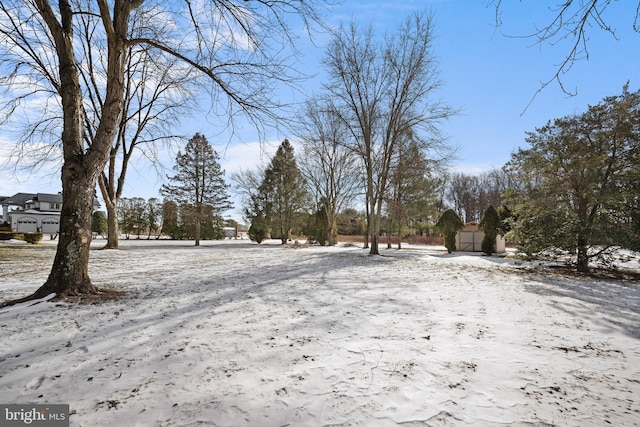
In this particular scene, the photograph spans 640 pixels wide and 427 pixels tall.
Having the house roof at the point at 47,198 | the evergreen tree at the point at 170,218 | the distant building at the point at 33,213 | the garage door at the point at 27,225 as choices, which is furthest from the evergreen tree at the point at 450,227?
the house roof at the point at 47,198

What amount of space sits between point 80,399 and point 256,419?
4.17 ft

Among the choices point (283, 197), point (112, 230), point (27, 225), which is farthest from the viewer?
point (27, 225)

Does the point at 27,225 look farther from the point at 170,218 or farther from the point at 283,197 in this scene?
the point at 283,197

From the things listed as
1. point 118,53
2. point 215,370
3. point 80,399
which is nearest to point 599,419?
A: point 215,370

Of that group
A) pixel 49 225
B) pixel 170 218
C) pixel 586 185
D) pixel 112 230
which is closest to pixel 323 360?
pixel 586 185

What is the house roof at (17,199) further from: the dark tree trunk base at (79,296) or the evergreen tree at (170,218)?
the dark tree trunk base at (79,296)

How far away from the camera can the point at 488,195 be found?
39906mm

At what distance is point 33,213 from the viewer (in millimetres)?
38062

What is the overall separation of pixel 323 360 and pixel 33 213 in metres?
51.9

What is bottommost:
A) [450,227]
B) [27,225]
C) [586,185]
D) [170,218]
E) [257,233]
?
[257,233]

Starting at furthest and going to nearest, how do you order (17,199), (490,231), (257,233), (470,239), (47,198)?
(17,199)
(47,198)
(257,233)
(470,239)
(490,231)

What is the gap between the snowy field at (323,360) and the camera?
1.91 metres

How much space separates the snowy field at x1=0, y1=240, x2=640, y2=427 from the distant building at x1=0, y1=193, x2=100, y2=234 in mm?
43285

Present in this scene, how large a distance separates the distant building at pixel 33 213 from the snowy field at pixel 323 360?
43.3 meters
